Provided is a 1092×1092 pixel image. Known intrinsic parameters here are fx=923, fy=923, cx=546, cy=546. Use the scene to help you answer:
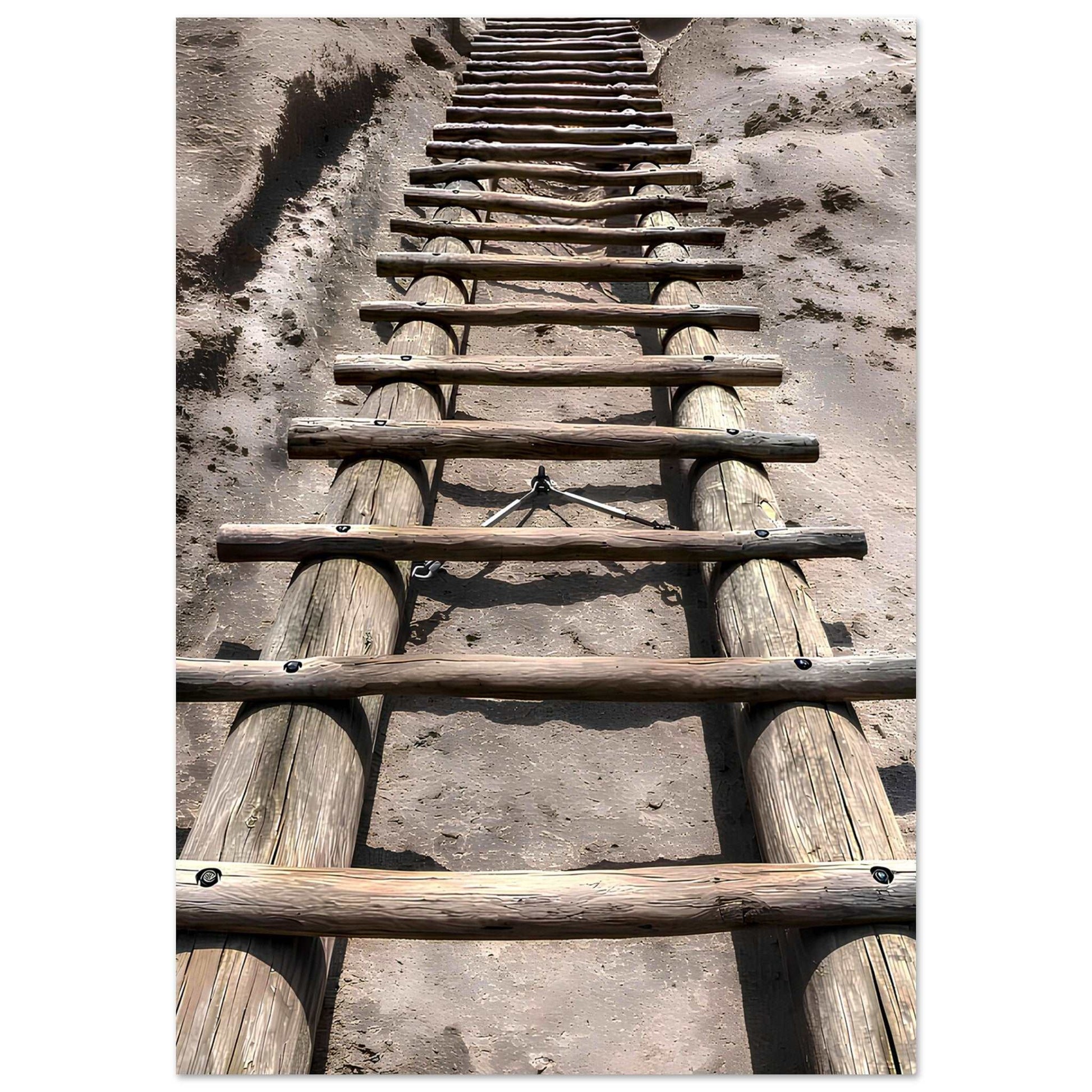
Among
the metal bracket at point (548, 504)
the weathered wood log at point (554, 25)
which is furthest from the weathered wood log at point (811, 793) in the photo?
the weathered wood log at point (554, 25)

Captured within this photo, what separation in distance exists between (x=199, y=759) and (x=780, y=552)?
56.4 inches

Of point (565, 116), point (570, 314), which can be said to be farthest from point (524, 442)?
point (565, 116)

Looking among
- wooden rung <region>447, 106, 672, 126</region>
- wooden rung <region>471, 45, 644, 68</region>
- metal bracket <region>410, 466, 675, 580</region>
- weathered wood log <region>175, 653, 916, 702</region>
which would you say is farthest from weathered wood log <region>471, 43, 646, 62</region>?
weathered wood log <region>175, 653, 916, 702</region>

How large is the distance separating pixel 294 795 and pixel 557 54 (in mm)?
4720

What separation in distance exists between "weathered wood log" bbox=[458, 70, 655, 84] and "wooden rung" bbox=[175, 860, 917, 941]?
4.35 m

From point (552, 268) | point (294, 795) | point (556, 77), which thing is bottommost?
point (294, 795)

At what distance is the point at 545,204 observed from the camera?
148 inches

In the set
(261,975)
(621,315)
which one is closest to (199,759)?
(261,975)

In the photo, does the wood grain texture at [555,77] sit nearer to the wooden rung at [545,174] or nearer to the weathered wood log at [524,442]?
the wooden rung at [545,174]

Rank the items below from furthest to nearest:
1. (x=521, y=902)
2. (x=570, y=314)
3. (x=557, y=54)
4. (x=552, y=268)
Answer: (x=557, y=54) → (x=552, y=268) → (x=570, y=314) → (x=521, y=902)

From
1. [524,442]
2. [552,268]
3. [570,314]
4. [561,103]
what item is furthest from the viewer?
[561,103]

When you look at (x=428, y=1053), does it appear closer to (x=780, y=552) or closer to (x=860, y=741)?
(x=860, y=741)

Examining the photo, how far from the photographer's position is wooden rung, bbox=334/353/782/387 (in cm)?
275

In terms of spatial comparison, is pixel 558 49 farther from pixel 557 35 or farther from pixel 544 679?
pixel 544 679
